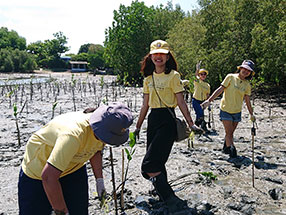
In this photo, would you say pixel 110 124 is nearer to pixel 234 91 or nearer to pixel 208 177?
pixel 208 177

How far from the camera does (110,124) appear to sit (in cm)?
191

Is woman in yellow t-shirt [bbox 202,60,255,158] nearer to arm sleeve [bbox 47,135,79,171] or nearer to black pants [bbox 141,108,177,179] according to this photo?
black pants [bbox 141,108,177,179]

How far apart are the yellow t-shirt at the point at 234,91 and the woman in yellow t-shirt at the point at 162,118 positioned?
1.75 metres

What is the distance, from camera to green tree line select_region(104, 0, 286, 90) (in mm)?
11531


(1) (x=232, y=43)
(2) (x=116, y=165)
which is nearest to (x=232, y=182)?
(2) (x=116, y=165)

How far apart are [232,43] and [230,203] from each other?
12567mm

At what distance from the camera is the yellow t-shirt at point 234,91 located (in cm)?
486

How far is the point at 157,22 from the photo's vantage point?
29.1 meters

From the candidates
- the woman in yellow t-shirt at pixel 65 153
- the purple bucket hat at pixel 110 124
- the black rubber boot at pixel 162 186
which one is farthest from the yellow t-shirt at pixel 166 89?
the purple bucket hat at pixel 110 124

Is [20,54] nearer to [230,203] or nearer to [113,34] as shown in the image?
[113,34]

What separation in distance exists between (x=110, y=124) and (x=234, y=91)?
3.48 m

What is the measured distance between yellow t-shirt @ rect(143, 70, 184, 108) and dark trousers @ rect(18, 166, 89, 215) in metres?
→ 1.41

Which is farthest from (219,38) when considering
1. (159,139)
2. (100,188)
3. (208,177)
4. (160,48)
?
(100,188)

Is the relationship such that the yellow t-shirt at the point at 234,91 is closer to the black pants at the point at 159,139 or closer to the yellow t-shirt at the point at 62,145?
the black pants at the point at 159,139
